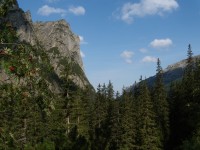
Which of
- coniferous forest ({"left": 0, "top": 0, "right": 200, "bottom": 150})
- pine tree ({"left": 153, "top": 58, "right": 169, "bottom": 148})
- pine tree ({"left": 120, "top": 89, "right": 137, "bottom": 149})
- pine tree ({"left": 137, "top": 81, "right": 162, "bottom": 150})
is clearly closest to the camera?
coniferous forest ({"left": 0, "top": 0, "right": 200, "bottom": 150})

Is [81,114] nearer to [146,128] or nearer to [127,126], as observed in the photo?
[127,126]

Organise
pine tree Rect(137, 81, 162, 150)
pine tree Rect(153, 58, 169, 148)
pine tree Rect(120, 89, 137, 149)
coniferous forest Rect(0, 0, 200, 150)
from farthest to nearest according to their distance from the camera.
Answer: pine tree Rect(153, 58, 169, 148)
pine tree Rect(120, 89, 137, 149)
pine tree Rect(137, 81, 162, 150)
coniferous forest Rect(0, 0, 200, 150)

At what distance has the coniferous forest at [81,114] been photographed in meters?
7.10

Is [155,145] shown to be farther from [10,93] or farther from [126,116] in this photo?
[10,93]

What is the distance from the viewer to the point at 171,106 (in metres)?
77.7

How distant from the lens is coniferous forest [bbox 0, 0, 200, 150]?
7.10 m

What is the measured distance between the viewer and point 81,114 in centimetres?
6091

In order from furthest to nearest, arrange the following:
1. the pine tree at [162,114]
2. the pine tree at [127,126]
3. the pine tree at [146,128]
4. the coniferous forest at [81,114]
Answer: the pine tree at [162,114]
the pine tree at [127,126]
the pine tree at [146,128]
the coniferous forest at [81,114]

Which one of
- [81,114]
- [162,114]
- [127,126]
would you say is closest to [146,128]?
[127,126]

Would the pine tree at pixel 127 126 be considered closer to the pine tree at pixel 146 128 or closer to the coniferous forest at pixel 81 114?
the coniferous forest at pixel 81 114

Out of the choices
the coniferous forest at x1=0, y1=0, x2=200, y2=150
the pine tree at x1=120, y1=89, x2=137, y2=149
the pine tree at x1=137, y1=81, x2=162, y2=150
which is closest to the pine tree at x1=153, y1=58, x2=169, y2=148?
the coniferous forest at x1=0, y1=0, x2=200, y2=150

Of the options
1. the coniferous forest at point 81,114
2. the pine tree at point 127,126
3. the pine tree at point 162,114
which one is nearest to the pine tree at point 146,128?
the coniferous forest at point 81,114

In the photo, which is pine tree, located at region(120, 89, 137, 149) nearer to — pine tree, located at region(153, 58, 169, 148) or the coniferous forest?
the coniferous forest

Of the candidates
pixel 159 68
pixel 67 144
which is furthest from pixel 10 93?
pixel 159 68
